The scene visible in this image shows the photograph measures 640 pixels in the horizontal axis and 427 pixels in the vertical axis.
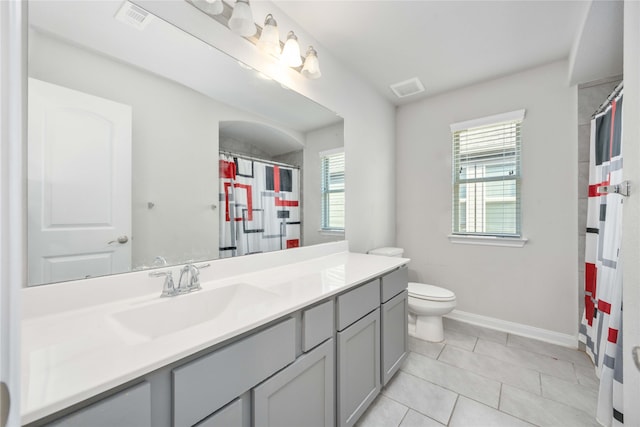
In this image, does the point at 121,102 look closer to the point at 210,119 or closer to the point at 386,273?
the point at 210,119

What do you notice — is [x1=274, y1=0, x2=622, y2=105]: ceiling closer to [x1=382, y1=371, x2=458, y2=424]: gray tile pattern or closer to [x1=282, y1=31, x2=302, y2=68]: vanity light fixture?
[x1=282, y1=31, x2=302, y2=68]: vanity light fixture

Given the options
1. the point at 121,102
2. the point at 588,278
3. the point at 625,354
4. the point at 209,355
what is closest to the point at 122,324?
the point at 209,355

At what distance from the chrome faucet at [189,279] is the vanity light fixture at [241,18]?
1.19 metres

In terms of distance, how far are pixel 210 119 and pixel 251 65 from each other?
17.7 inches

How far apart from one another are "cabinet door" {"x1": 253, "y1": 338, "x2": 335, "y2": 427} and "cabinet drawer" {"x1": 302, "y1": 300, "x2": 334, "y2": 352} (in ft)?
0.12

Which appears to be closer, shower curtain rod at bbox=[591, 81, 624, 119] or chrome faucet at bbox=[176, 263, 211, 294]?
chrome faucet at bbox=[176, 263, 211, 294]

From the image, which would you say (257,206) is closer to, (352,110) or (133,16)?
(133,16)

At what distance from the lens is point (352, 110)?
91.6 inches

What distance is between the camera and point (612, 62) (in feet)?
6.14

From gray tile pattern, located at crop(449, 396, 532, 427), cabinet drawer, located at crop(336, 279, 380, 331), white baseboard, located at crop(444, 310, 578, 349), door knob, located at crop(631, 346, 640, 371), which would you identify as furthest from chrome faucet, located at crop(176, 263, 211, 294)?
white baseboard, located at crop(444, 310, 578, 349)

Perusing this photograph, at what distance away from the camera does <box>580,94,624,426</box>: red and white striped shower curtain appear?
1300mm

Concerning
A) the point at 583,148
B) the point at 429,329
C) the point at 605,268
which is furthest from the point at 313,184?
the point at 583,148

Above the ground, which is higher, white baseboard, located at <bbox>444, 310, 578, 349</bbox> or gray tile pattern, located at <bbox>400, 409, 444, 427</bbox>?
white baseboard, located at <bbox>444, 310, 578, 349</bbox>

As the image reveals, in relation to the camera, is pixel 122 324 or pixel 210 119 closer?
pixel 122 324
